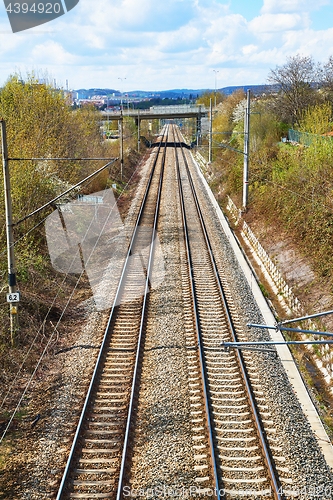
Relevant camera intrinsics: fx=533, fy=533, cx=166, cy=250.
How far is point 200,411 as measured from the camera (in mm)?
9492

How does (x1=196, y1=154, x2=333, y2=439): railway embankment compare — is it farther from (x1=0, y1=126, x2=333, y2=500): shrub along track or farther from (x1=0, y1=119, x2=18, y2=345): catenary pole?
(x1=0, y1=119, x2=18, y2=345): catenary pole

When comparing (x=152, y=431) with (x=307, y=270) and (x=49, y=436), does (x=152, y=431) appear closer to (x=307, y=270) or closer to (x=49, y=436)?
(x=49, y=436)

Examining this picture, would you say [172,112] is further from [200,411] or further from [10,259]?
[200,411]

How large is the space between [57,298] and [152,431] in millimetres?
6921

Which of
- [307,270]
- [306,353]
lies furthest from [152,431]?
[307,270]

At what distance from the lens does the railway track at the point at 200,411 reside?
303 inches

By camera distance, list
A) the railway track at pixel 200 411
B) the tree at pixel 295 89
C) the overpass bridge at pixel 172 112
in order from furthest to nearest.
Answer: the overpass bridge at pixel 172 112 → the tree at pixel 295 89 → the railway track at pixel 200 411

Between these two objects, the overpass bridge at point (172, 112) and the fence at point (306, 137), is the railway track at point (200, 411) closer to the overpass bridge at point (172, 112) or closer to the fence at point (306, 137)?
the fence at point (306, 137)

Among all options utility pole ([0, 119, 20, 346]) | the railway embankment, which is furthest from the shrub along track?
utility pole ([0, 119, 20, 346])

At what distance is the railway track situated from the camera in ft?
25.2

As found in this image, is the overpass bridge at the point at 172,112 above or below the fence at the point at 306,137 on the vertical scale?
above

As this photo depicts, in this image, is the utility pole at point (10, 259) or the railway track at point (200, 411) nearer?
the railway track at point (200, 411)

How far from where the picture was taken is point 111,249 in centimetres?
2044

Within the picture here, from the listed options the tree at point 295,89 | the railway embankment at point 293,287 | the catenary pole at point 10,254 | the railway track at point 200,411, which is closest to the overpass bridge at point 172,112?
the tree at point 295,89
